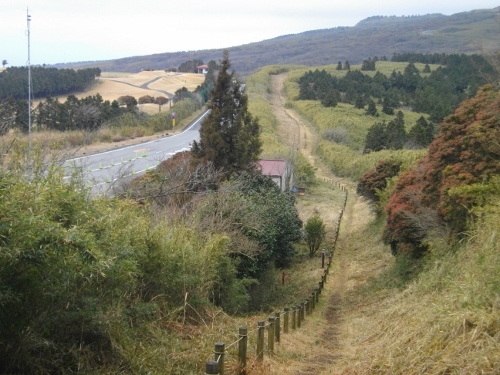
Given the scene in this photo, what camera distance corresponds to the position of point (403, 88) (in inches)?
3477

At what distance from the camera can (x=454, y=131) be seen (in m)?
17.8

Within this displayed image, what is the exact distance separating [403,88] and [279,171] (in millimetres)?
61359

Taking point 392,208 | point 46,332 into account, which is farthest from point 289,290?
point 46,332

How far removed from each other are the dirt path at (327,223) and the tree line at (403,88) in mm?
5759

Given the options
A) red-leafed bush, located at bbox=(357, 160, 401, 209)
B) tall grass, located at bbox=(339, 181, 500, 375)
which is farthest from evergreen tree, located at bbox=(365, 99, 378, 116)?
tall grass, located at bbox=(339, 181, 500, 375)

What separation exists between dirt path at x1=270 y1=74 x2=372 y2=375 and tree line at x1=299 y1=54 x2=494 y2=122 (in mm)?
5759

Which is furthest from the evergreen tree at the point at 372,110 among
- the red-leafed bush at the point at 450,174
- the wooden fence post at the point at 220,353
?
the wooden fence post at the point at 220,353

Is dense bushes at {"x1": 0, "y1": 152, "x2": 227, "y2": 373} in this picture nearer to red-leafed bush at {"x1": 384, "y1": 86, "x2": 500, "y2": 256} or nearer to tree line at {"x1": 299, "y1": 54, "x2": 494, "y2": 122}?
red-leafed bush at {"x1": 384, "y1": 86, "x2": 500, "y2": 256}

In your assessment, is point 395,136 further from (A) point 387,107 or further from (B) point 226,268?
(B) point 226,268

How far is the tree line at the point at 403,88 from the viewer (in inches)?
2847

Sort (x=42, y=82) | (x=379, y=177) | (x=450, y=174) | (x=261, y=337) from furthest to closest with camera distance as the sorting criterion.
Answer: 1. (x=42, y=82)
2. (x=379, y=177)
3. (x=450, y=174)
4. (x=261, y=337)

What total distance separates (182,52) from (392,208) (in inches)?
7236

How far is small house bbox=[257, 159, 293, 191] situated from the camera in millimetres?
31156

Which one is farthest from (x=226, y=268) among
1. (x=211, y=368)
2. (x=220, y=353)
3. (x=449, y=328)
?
(x=211, y=368)
